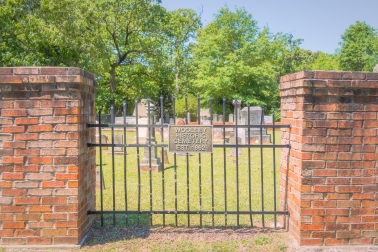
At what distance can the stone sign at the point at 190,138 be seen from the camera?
383 centimetres

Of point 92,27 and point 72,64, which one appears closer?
point 72,64

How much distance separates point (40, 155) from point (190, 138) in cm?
172

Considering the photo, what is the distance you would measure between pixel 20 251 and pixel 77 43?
54.6 feet

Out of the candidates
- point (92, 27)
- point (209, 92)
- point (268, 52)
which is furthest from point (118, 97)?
point (268, 52)

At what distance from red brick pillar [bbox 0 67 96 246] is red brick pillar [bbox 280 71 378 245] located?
254cm

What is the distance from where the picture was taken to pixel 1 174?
3473 millimetres

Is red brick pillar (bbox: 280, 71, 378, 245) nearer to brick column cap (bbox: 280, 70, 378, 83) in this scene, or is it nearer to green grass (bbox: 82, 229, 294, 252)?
brick column cap (bbox: 280, 70, 378, 83)

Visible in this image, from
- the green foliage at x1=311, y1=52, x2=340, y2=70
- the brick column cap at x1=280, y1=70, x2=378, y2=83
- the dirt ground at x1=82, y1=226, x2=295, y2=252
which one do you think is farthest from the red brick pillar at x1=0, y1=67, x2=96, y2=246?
the green foliage at x1=311, y1=52, x2=340, y2=70

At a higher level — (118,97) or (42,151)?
(118,97)

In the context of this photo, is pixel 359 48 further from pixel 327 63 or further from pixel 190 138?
pixel 190 138

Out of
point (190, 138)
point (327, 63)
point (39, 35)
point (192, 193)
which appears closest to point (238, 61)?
point (327, 63)

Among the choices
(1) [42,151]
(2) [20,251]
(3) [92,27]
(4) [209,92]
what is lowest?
(2) [20,251]

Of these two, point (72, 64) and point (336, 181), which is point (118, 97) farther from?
point (336, 181)

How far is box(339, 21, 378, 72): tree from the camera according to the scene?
34.8 meters
